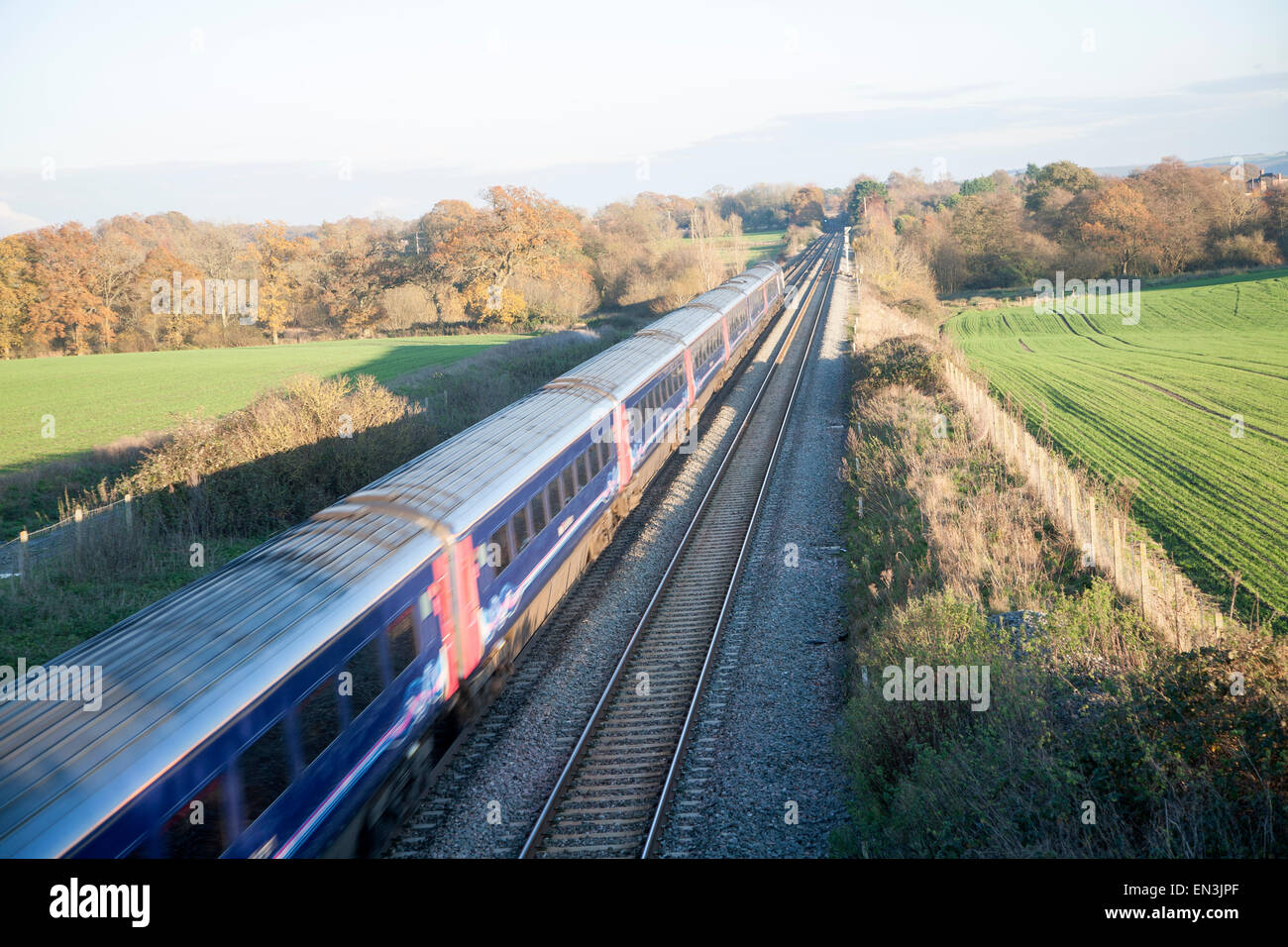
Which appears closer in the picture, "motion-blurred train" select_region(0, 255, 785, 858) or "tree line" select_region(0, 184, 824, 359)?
"motion-blurred train" select_region(0, 255, 785, 858)

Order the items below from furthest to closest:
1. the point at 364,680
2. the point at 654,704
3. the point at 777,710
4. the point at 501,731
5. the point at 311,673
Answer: the point at 654,704, the point at 777,710, the point at 501,731, the point at 364,680, the point at 311,673

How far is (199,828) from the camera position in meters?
4.74

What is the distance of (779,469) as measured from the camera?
17719mm

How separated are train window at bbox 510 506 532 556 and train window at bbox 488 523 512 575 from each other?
0.22 m

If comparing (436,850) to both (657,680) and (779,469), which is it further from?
(779,469)

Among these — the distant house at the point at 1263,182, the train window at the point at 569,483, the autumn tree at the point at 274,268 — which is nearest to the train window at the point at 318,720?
the train window at the point at 569,483

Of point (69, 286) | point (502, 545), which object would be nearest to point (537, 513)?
point (502, 545)

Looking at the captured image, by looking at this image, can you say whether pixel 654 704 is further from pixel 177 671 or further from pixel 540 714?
pixel 177 671

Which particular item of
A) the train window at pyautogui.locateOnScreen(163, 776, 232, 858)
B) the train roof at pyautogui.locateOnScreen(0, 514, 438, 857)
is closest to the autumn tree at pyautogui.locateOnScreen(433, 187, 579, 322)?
the train roof at pyautogui.locateOnScreen(0, 514, 438, 857)

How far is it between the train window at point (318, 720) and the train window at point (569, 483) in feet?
18.1

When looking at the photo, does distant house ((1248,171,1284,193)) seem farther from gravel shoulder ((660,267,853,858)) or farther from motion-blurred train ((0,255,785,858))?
motion-blurred train ((0,255,785,858))

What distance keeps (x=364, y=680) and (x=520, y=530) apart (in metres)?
3.49

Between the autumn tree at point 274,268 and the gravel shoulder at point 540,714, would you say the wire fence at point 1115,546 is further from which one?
the autumn tree at point 274,268

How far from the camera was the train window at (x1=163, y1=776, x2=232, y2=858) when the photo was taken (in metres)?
4.57
